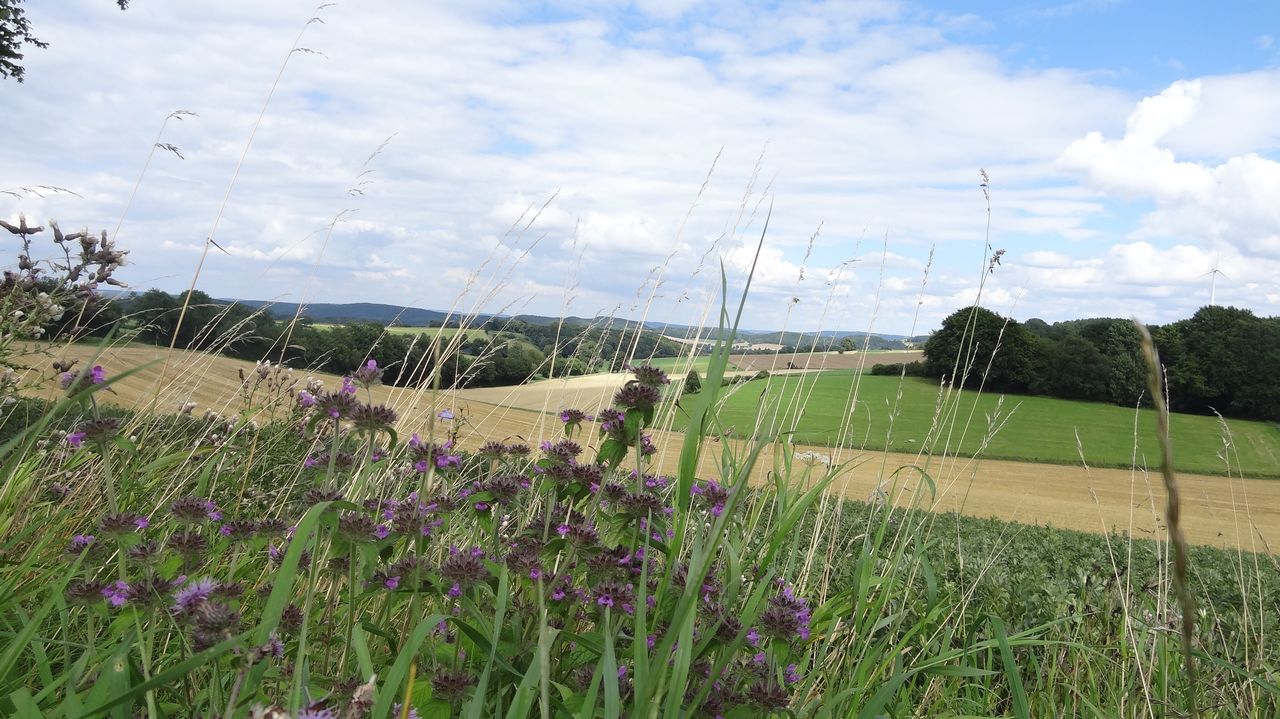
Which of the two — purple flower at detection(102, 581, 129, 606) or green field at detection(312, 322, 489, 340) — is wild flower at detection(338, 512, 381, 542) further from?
green field at detection(312, 322, 489, 340)

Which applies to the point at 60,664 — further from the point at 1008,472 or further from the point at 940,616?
the point at 1008,472

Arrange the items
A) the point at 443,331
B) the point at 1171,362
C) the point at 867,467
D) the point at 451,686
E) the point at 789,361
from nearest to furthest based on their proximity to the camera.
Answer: the point at 451,686
the point at 443,331
the point at 789,361
the point at 867,467
the point at 1171,362

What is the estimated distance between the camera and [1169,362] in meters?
27.4

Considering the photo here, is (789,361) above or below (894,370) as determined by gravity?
below

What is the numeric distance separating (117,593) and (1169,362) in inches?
1302

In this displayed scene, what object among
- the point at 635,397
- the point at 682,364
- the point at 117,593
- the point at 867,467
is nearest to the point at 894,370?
the point at 867,467

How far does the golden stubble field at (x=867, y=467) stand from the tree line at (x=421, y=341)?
0.14m

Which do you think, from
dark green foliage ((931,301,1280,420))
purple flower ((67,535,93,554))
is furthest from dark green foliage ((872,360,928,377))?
purple flower ((67,535,93,554))

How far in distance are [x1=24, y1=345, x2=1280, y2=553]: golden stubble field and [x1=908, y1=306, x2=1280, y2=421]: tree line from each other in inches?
256

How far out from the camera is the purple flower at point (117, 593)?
1.30 m

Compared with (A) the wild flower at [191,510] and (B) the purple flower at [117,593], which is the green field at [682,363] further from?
(B) the purple flower at [117,593]

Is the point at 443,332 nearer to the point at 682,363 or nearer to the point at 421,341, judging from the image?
the point at 421,341

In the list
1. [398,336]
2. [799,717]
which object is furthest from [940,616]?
[398,336]

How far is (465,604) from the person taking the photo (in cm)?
141
